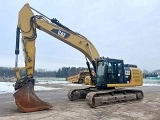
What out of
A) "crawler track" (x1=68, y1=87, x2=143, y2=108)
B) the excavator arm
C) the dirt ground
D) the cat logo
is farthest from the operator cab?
the cat logo

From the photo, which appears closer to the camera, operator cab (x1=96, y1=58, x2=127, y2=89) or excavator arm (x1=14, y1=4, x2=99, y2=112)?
excavator arm (x1=14, y1=4, x2=99, y2=112)

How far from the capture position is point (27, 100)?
12023 mm

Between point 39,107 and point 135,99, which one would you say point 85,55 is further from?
point 39,107

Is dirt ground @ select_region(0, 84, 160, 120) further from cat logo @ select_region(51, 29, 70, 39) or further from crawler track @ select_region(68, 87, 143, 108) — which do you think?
cat logo @ select_region(51, 29, 70, 39)

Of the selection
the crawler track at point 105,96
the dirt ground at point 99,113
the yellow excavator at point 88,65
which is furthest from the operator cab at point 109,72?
the dirt ground at point 99,113

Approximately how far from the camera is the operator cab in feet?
51.1

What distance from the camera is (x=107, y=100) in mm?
14727

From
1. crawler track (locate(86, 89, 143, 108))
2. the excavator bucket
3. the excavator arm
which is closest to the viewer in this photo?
the excavator bucket

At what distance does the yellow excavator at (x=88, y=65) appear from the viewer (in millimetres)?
12248

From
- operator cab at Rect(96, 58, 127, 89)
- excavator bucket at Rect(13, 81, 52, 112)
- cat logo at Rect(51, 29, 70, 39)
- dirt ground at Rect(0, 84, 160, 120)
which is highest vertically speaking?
cat logo at Rect(51, 29, 70, 39)

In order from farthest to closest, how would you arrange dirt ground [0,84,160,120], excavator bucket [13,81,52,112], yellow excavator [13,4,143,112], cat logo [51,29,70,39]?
cat logo [51,29,70,39] < yellow excavator [13,4,143,112] < excavator bucket [13,81,52,112] < dirt ground [0,84,160,120]

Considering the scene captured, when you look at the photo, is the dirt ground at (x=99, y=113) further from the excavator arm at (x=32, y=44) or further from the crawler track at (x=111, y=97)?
the excavator arm at (x=32, y=44)

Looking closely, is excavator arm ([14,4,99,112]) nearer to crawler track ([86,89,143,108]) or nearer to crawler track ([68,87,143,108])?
crawler track ([68,87,143,108])

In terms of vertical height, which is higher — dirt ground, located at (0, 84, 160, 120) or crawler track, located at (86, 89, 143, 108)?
crawler track, located at (86, 89, 143, 108)
